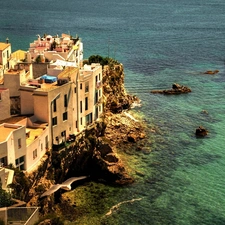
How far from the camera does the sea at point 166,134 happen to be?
55281mm

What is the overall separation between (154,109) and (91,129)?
93.4ft

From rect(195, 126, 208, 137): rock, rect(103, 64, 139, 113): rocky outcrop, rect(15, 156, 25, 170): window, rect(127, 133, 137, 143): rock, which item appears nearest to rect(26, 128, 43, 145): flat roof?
rect(15, 156, 25, 170): window

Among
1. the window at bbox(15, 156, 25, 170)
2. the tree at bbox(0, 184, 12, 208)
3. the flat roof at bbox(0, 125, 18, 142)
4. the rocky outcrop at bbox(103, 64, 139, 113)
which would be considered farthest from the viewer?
the rocky outcrop at bbox(103, 64, 139, 113)

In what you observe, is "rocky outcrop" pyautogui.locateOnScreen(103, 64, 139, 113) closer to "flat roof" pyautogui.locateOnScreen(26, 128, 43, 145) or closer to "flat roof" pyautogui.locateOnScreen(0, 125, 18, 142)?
"flat roof" pyautogui.locateOnScreen(26, 128, 43, 145)

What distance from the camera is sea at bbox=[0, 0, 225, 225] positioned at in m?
55.3

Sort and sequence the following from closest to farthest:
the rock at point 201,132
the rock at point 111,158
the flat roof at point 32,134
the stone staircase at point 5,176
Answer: the stone staircase at point 5,176 < the flat roof at point 32,134 < the rock at point 111,158 < the rock at point 201,132

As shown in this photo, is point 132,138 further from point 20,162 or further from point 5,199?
point 5,199

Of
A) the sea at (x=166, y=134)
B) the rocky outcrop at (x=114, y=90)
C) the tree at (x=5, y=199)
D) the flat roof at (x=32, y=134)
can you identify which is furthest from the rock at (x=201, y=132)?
the tree at (x=5, y=199)

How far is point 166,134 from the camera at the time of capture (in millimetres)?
77688

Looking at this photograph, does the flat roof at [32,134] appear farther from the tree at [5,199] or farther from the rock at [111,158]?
the rock at [111,158]

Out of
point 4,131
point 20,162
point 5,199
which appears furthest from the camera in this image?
point 20,162

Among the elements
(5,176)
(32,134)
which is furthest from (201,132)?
(5,176)

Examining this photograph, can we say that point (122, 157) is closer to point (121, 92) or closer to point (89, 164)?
point (89, 164)

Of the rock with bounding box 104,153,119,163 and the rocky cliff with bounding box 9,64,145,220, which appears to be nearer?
the rocky cliff with bounding box 9,64,145,220
